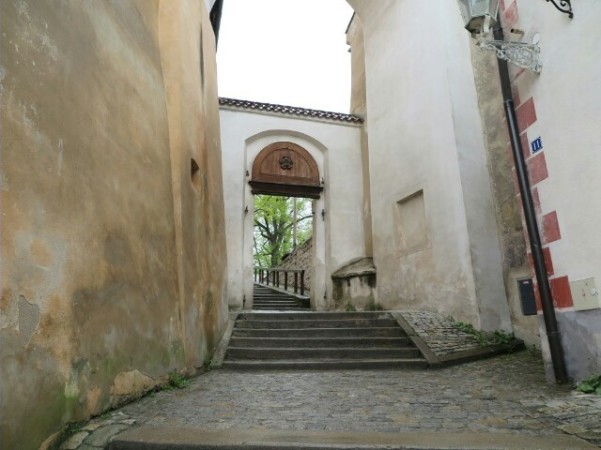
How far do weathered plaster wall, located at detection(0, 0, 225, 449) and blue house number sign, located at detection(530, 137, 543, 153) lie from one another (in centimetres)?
362

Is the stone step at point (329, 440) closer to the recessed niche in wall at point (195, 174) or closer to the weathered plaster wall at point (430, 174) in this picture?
the recessed niche in wall at point (195, 174)

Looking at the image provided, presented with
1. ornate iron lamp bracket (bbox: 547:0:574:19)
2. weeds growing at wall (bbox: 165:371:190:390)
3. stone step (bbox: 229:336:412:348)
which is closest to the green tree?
stone step (bbox: 229:336:412:348)

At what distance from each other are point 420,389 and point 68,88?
3822 millimetres

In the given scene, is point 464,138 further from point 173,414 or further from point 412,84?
point 173,414

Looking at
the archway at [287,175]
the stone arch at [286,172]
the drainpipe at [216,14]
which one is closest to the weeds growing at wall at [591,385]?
the archway at [287,175]

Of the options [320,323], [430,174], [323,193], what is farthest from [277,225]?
[320,323]

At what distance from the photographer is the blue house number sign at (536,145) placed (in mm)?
3950

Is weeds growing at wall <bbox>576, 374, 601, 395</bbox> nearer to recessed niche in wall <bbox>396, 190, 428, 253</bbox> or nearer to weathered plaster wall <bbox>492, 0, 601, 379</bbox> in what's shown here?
weathered plaster wall <bbox>492, 0, 601, 379</bbox>

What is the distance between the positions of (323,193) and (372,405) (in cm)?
764

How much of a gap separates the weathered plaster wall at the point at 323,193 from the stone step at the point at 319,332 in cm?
302

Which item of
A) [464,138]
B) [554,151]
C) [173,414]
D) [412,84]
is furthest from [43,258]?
[412,84]

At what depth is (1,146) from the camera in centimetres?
203

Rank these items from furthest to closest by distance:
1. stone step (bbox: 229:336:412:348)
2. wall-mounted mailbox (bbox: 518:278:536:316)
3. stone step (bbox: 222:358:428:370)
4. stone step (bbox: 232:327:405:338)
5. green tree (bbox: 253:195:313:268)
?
green tree (bbox: 253:195:313:268)
stone step (bbox: 232:327:405:338)
stone step (bbox: 229:336:412:348)
stone step (bbox: 222:358:428:370)
wall-mounted mailbox (bbox: 518:278:536:316)

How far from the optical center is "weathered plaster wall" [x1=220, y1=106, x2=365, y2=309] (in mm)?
9508
